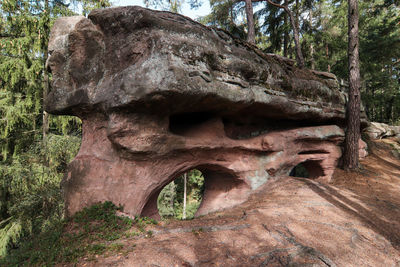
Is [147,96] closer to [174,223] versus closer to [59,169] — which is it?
[174,223]

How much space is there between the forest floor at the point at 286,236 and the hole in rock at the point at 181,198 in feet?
46.9

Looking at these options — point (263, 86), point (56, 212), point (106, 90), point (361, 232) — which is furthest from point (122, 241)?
point (56, 212)

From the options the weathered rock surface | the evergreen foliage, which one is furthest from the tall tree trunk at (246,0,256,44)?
the weathered rock surface

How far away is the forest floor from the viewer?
2.75 m

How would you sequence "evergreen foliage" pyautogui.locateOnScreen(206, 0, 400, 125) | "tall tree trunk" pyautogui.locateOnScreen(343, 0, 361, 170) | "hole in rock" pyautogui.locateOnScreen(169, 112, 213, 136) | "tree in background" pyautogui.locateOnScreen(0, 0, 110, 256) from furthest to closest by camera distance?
"evergreen foliage" pyautogui.locateOnScreen(206, 0, 400, 125) < "tree in background" pyautogui.locateOnScreen(0, 0, 110, 256) < "tall tree trunk" pyautogui.locateOnScreen(343, 0, 361, 170) < "hole in rock" pyautogui.locateOnScreen(169, 112, 213, 136)

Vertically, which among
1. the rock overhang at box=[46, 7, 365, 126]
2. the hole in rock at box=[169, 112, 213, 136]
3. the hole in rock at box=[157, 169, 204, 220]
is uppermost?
the rock overhang at box=[46, 7, 365, 126]

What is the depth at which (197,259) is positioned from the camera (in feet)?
9.00

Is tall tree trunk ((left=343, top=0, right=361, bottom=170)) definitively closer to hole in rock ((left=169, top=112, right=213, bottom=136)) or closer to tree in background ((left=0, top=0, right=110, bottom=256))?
hole in rock ((left=169, top=112, right=213, bottom=136))

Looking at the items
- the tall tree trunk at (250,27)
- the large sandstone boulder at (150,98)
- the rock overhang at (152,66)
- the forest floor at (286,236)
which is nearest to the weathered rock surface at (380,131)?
the forest floor at (286,236)

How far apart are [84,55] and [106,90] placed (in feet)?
3.85

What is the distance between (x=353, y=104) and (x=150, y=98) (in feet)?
24.6

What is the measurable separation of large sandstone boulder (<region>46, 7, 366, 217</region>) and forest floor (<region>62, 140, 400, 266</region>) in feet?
4.02

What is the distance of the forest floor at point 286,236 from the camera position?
275 centimetres

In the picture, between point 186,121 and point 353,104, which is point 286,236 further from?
point 353,104
